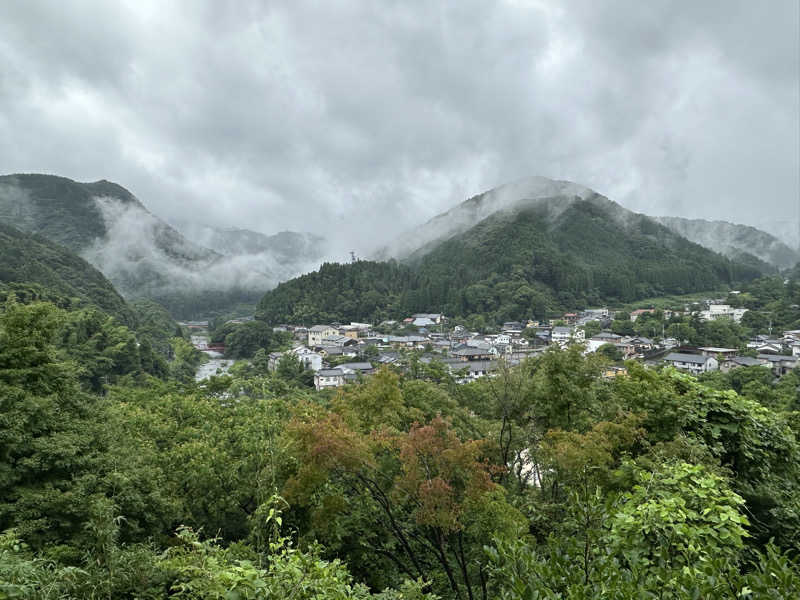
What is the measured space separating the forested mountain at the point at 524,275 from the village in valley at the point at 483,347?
584 centimetres

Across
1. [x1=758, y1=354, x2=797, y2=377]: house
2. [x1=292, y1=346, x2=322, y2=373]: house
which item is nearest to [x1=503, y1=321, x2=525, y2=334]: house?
[x1=758, y1=354, x2=797, y2=377]: house

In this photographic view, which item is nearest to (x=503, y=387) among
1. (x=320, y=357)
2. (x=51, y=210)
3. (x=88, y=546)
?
(x=88, y=546)

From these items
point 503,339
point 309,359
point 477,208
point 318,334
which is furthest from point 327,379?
point 477,208

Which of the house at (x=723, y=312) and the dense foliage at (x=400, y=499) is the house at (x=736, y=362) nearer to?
the house at (x=723, y=312)

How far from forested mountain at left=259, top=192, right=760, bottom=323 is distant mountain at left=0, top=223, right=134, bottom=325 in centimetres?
2754

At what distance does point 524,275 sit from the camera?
83.4 metres

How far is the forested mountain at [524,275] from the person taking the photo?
3012 inches

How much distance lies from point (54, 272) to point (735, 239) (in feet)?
694

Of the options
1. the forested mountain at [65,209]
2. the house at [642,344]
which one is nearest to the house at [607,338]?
the house at [642,344]

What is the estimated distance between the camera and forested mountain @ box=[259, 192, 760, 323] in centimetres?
7650

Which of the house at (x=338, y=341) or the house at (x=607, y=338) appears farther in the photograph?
the house at (x=338, y=341)

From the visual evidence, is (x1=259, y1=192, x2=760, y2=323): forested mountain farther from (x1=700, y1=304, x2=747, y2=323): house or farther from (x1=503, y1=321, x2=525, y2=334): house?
(x1=700, y1=304, x2=747, y2=323): house

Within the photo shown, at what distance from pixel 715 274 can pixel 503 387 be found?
111 meters

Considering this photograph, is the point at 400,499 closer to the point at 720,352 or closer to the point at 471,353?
the point at 471,353
